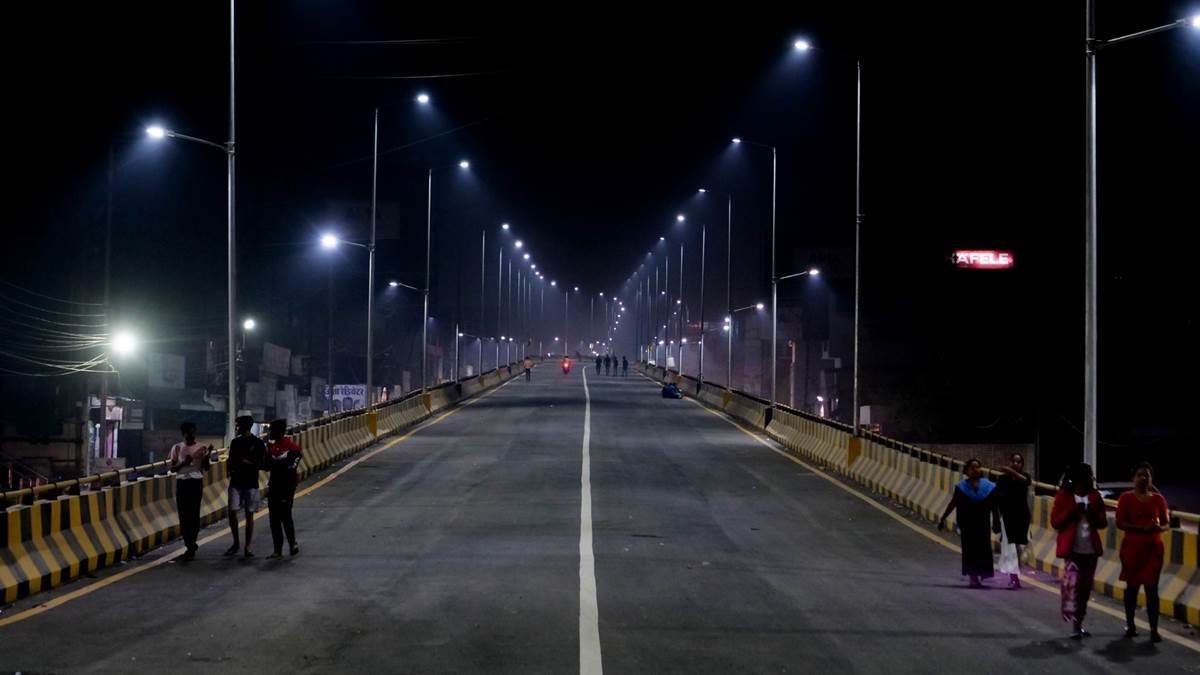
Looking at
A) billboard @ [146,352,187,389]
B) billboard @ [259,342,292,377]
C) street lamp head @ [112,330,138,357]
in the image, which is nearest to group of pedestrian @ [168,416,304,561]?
street lamp head @ [112,330,138,357]

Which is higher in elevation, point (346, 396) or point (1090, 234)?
point (1090, 234)

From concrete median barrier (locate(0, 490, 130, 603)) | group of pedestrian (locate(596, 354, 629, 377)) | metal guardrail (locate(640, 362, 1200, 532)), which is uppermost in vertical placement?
group of pedestrian (locate(596, 354, 629, 377))

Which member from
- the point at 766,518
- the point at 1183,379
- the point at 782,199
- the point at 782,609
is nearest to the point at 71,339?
the point at 766,518

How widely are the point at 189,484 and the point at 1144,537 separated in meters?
10.7

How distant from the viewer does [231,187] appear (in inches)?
925

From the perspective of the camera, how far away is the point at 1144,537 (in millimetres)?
11195

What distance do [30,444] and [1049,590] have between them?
1478 inches

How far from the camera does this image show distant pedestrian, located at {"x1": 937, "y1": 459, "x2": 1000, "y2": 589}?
567 inches

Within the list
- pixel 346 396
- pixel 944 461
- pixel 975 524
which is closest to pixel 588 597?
pixel 975 524

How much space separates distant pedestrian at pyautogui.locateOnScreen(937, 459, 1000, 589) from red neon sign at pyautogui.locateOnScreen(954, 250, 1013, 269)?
6964 cm

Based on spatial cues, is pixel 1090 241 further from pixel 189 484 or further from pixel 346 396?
pixel 346 396

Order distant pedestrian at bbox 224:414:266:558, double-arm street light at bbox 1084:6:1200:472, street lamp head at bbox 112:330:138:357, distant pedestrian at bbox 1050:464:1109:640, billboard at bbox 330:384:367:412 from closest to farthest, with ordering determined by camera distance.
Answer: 1. distant pedestrian at bbox 1050:464:1109:640
2. distant pedestrian at bbox 224:414:266:558
3. double-arm street light at bbox 1084:6:1200:472
4. street lamp head at bbox 112:330:138:357
5. billboard at bbox 330:384:367:412

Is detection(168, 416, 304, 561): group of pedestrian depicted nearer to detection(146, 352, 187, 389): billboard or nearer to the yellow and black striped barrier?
the yellow and black striped barrier

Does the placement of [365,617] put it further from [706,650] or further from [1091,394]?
[1091,394]
